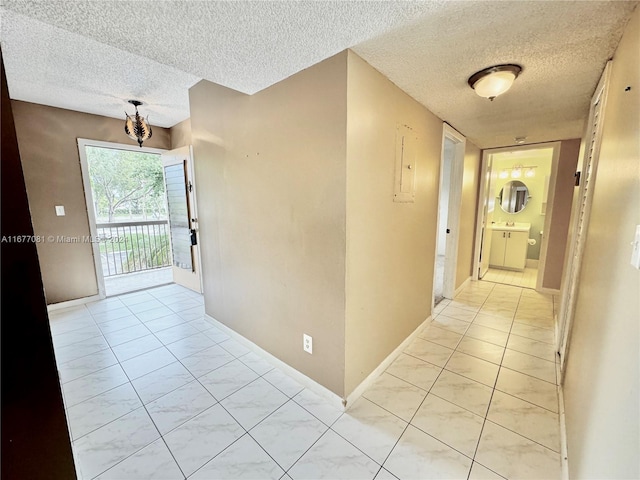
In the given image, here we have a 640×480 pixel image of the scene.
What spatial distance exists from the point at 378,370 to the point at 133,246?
16.7 ft

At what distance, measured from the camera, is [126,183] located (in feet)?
18.2

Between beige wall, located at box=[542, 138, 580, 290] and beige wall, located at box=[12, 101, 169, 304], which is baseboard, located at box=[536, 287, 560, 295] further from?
beige wall, located at box=[12, 101, 169, 304]

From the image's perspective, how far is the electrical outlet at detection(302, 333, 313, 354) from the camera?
1839 millimetres

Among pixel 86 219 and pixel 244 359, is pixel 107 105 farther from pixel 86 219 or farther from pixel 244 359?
pixel 244 359

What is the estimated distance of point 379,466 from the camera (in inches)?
52.9

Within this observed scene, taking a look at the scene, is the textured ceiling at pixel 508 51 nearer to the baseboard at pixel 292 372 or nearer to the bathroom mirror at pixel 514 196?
the baseboard at pixel 292 372

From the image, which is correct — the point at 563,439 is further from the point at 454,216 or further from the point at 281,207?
the point at 454,216

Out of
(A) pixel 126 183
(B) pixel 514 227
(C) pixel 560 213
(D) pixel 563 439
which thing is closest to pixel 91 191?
(A) pixel 126 183

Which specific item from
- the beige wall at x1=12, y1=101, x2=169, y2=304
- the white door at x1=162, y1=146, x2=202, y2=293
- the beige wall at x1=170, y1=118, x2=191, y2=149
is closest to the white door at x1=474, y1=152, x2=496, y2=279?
the white door at x1=162, y1=146, x2=202, y2=293

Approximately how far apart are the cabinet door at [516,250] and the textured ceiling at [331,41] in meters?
3.09

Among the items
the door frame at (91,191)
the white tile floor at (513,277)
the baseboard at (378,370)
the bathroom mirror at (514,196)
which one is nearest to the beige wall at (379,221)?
the baseboard at (378,370)

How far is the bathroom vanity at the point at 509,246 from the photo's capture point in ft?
15.7

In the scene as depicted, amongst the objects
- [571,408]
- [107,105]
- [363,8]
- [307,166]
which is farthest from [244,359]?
[107,105]

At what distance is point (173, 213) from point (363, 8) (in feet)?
12.1
